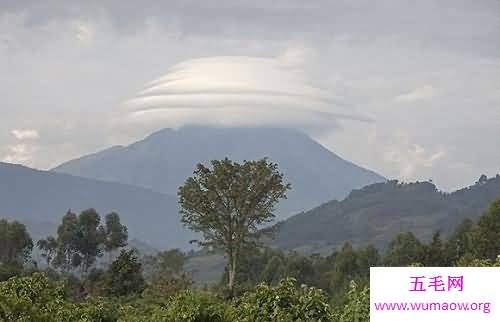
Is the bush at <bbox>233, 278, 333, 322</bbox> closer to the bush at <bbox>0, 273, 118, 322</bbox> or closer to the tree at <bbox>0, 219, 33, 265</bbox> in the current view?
the bush at <bbox>0, 273, 118, 322</bbox>

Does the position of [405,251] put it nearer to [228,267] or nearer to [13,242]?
[228,267]

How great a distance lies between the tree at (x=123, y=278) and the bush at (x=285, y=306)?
40.0m

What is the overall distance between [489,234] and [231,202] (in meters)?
23.2

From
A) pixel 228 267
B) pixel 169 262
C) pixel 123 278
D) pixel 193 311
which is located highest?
pixel 169 262

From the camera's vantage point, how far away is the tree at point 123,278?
57181mm

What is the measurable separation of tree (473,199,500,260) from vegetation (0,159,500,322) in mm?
94

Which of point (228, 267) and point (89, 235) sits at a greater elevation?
point (89, 235)

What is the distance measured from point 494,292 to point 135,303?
3574 cm

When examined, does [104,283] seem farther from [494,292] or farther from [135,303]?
[494,292]

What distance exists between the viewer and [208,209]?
216ft

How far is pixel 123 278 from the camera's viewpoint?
190ft

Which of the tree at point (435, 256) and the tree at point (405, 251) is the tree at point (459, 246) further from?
the tree at point (405, 251)

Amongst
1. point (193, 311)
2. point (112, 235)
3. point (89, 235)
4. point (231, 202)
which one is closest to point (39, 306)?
point (193, 311)

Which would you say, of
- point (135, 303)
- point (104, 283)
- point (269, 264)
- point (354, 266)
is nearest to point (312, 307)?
point (135, 303)
